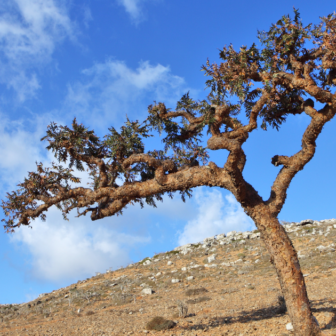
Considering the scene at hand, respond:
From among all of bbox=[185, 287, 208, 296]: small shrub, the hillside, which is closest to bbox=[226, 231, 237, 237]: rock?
the hillside

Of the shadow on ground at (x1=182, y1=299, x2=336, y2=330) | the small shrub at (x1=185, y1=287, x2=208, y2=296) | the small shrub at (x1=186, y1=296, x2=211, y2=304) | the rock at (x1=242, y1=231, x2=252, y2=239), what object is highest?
the rock at (x1=242, y1=231, x2=252, y2=239)

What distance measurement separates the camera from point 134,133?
40.1ft

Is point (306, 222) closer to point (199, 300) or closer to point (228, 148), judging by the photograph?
point (199, 300)

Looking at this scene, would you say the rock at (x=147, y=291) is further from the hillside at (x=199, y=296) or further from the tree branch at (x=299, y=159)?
the tree branch at (x=299, y=159)

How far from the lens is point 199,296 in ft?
62.4

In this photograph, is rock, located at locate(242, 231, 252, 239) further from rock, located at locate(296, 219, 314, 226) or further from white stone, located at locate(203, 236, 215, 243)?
rock, located at locate(296, 219, 314, 226)

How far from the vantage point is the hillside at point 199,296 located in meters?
11.8

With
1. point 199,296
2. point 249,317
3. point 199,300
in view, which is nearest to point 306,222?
point 199,296

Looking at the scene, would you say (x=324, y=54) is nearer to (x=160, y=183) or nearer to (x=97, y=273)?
(x=160, y=183)

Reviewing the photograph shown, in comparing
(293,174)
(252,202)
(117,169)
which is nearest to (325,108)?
(293,174)

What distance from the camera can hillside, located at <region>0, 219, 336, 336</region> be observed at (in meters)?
11.8

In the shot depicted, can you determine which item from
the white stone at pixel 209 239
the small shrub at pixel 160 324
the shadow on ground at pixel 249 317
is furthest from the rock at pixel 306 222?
the small shrub at pixel 160 324

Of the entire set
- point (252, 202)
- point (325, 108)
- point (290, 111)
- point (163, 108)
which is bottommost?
point (252, 202)

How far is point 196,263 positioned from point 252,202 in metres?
21.7
